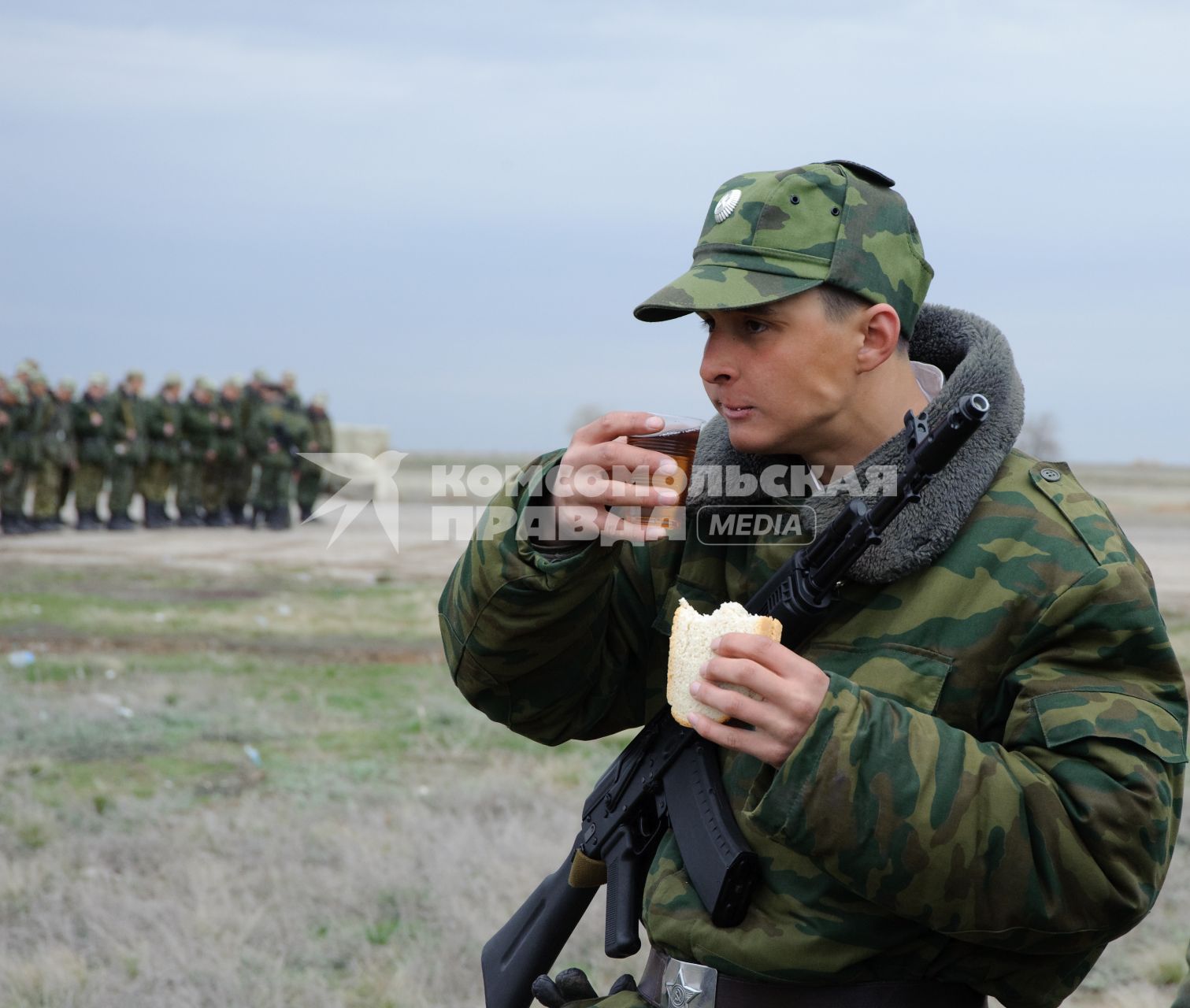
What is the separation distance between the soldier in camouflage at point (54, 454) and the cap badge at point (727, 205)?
2263 centimetres

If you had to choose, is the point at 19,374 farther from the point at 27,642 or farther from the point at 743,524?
the point at 743,524

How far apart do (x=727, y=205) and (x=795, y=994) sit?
1.33 m

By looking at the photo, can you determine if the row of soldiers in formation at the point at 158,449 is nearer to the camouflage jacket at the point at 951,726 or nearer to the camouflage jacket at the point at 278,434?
the camouflage jacket at the point at 278,434

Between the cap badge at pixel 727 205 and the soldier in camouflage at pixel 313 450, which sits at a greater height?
the cap badge at pixel 727 205

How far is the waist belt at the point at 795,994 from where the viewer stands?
225cm

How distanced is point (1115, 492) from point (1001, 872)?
167 ft

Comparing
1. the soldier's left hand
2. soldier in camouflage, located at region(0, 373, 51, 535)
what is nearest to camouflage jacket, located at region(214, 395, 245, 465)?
soldier in camouflage, located at region(0, 373, 51, 535)

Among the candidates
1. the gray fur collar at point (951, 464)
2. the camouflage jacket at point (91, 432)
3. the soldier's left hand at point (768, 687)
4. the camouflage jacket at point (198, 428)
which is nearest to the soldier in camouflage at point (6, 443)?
the camouflage jacket at point (91, 432)

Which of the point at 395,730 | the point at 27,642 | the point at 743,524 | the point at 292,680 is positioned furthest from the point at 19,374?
the point at 743,524

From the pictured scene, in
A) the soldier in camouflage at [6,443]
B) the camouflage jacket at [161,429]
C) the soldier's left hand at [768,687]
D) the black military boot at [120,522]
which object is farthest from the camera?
the camouflage jacket at [161,429]

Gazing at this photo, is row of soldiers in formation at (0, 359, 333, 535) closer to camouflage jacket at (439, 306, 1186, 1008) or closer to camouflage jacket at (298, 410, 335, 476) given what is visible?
camouflage jacket at (298, 410, 335, 476)

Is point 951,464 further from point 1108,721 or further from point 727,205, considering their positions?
point 727,205

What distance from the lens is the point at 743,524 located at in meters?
2.63

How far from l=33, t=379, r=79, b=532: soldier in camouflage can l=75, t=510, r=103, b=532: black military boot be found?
39 centimetres
